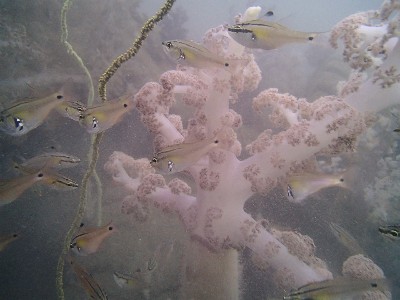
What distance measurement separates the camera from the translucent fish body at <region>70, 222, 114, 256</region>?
2.97 meters

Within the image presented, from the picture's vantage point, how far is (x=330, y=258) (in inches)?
251

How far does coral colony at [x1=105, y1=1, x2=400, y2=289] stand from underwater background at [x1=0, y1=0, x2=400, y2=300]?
2.05 ft

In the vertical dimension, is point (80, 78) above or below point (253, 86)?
below

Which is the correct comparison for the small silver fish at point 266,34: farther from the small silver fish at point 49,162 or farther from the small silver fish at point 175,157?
the small silver fish at point 49,162

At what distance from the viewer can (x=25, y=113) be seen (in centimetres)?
282

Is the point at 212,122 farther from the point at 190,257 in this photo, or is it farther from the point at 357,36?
the point at 357,36

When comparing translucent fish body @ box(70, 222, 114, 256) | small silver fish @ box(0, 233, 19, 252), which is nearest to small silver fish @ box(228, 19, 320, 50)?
translucent fish body @ box(70, 222, 114, 256)

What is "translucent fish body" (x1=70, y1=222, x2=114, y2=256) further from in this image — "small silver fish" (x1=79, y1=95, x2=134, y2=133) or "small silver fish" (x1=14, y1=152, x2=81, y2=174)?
"small silver fish" (x1=14, y1=152, x2=81, y2=174)

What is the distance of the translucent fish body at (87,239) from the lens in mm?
2975

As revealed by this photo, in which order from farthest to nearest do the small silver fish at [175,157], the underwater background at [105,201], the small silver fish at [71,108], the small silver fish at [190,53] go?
the underwater background at [105,201]
the small silver fish at [71,108]
the small silver fish at [190,53]
the small silver fish at [175,157]

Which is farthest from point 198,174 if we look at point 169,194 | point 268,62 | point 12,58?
point 268,62

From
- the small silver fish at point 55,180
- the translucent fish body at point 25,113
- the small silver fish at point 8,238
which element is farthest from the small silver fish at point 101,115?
the small silver fish at point 8,238

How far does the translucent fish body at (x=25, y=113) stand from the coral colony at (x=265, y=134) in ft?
3.88

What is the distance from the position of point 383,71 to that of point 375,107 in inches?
17.9
